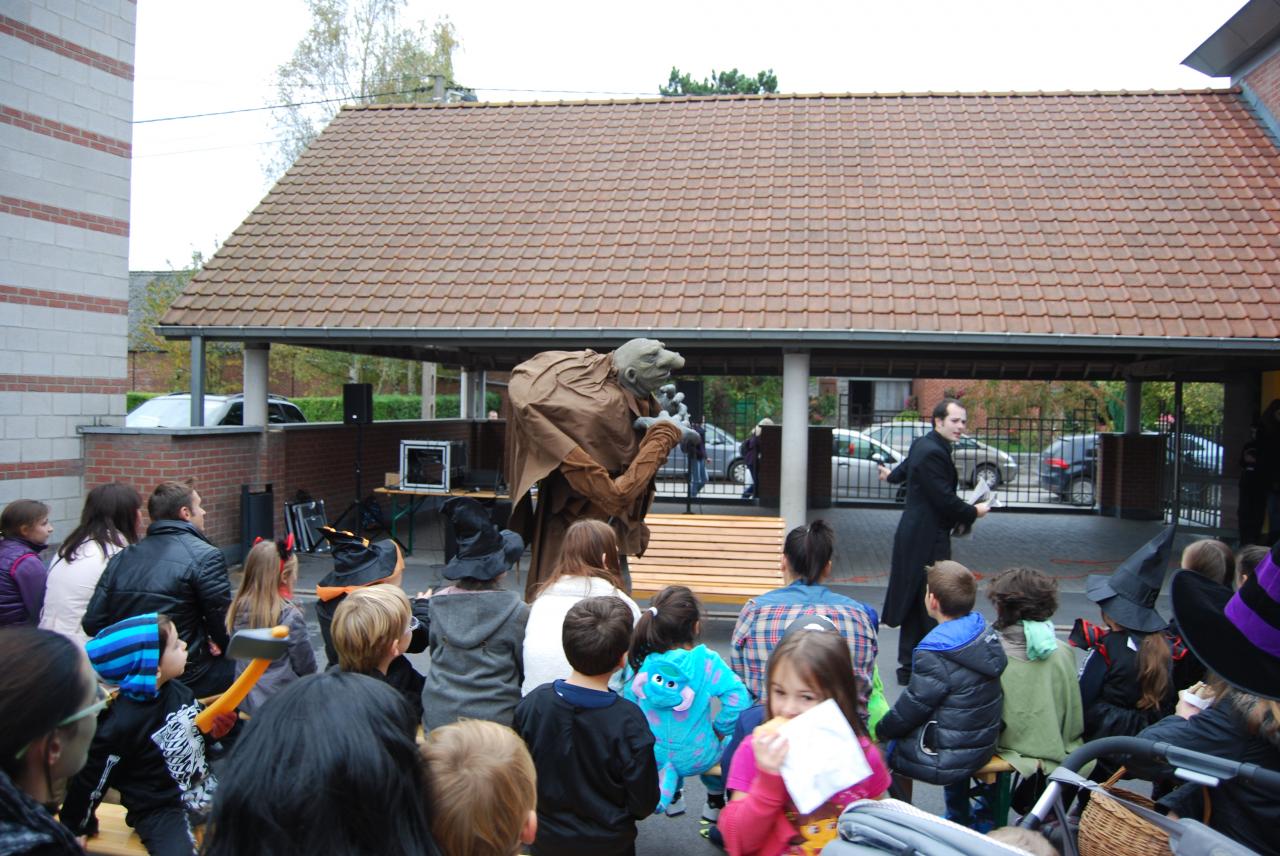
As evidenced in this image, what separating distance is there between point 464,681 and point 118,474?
721 cm

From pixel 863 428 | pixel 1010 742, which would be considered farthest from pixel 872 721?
pixel 863 428

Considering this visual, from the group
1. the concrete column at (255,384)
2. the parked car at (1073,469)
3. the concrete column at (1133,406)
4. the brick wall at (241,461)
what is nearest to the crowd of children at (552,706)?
the brick wall at (241,461)

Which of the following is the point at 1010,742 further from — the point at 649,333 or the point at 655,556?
the point at 649,333

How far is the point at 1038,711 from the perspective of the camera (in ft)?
12.6

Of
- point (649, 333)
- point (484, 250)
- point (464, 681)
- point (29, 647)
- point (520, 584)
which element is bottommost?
point (520, 584)

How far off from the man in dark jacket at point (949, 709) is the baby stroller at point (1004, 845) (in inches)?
46.0

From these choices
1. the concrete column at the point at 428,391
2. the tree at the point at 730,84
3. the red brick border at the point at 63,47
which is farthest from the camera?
the tree at the point at 730,84

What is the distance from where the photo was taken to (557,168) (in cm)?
1366

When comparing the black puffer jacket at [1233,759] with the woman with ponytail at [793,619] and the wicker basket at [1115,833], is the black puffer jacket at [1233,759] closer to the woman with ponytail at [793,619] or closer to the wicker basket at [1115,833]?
the wicker basket at [1115,833]

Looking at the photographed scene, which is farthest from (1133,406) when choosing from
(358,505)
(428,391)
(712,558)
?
(428,391)

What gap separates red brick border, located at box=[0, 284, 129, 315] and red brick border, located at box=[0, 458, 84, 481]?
4.82 feet

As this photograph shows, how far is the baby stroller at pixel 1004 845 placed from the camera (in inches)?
73.1

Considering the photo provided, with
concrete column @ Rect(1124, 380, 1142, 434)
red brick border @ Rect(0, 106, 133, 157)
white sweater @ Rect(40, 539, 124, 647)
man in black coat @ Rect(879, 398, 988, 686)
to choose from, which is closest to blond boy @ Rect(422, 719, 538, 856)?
white sweater @ Rect(40, 539, 124, 647)

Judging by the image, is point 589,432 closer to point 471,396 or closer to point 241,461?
point 241,461
